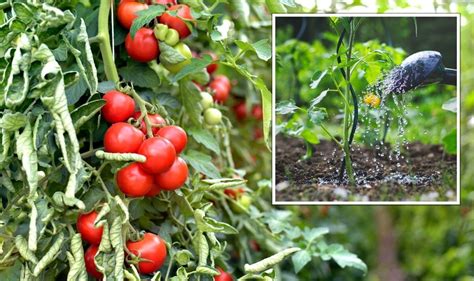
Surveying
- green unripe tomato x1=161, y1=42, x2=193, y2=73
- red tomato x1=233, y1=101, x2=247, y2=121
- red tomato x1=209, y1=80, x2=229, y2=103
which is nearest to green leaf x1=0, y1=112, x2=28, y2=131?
Answer: green unripe tomato x1=161, y1=42, x2=193, y2=73

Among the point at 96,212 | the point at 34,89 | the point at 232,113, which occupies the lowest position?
the point at 232,113

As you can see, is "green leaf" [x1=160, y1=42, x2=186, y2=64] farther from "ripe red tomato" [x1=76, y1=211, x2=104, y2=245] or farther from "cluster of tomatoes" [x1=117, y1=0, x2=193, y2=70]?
"ripe red tomato" [x1=76, y1=211, x2=104, y2=245]

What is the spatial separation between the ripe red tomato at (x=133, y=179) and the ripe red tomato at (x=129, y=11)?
0.17m

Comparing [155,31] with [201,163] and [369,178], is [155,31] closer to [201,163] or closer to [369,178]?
[201,163]

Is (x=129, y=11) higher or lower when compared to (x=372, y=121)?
higher

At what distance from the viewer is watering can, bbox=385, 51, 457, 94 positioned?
2.55 ft

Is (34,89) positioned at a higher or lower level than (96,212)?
higher

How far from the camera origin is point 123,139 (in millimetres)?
629

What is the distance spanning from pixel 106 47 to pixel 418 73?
0.34 meters

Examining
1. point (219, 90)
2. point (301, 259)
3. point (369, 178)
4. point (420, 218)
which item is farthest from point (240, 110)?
point (420, 218)

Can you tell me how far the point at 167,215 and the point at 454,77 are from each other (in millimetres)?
365

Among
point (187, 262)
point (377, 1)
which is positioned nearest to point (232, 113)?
point (377, 1)

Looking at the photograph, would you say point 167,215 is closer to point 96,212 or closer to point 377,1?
point 96,212

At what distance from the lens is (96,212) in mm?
636
